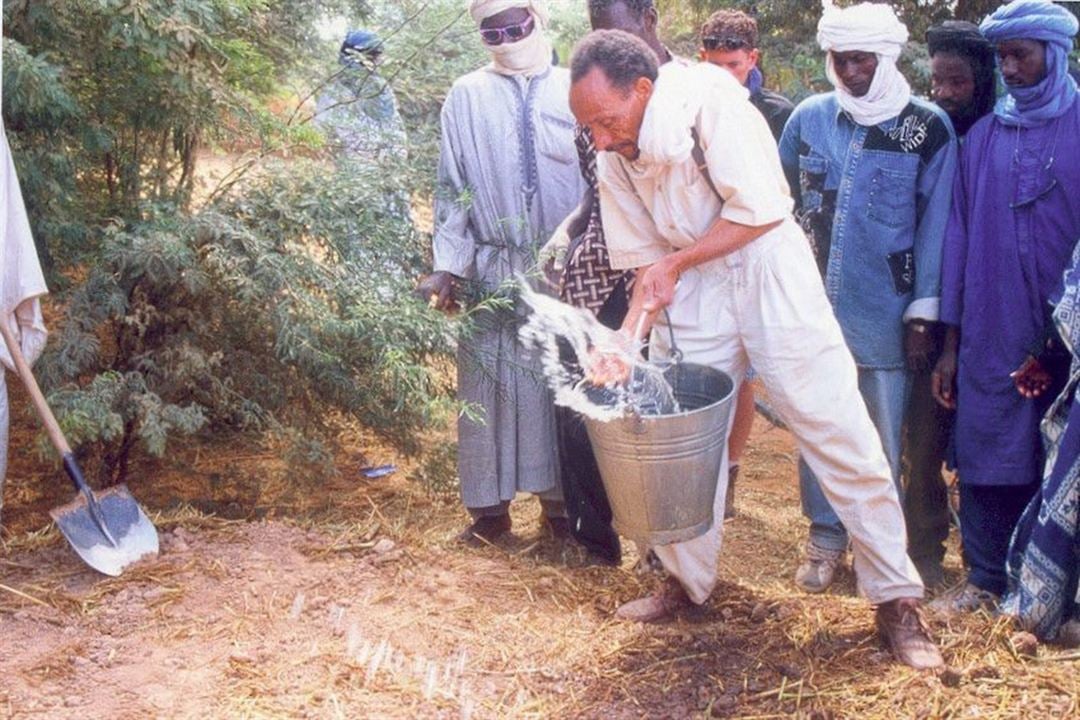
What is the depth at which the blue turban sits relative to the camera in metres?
3.79

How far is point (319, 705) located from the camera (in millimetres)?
3311

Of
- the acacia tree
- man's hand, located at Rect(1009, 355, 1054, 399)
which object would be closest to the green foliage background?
the acacia tree

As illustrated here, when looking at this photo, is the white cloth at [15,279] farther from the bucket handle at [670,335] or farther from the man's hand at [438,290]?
the bucket handle at [670,335]

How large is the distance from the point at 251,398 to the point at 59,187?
1.10 metres

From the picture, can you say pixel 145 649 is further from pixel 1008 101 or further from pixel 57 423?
pixel 1008 101

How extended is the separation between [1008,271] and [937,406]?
68 centimetres

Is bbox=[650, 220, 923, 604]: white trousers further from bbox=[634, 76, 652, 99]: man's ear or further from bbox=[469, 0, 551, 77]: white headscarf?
bbox=[469, 0, 551, 77]: white headscarf

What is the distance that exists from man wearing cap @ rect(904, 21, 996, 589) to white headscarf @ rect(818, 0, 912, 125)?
0.28m

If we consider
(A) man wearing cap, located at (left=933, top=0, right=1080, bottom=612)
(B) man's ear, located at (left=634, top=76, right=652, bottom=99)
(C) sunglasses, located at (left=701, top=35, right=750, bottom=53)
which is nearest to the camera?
(B) man's ear, located at (left=634, top=76, right=652, bottom=99)

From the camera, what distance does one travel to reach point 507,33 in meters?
4.43

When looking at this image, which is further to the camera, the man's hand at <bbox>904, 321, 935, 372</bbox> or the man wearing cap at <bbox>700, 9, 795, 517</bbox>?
the man wearing cap at <bbox>700, 9, 795, 517</bbox>

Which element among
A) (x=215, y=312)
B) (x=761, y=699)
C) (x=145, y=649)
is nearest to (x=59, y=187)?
(x=215, y=312)

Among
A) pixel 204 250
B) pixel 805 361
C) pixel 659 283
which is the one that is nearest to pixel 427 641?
pixel 659 283

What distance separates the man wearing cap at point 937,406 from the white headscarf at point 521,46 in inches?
54.2
